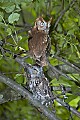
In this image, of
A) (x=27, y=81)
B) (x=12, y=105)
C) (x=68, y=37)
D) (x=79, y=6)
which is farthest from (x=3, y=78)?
(x=12, y=105)

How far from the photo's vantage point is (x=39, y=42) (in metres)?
0.72

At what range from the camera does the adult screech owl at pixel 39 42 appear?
724mm

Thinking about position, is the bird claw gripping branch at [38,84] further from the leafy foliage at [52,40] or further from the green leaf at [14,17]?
the green leaf at [14,17]

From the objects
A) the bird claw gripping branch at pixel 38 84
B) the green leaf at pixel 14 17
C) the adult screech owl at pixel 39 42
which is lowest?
the bird claw gripping branch at pixel 38 84

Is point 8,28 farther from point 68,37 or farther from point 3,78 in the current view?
point 68,37

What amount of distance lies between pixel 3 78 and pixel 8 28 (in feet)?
0.41

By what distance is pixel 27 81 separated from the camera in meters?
0.80

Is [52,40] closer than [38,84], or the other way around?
[38,84]

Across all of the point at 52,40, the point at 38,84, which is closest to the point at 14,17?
the point at 38,84

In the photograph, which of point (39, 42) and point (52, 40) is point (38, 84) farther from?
point (52, 40)

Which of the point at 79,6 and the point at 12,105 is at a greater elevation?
the point at 79,6

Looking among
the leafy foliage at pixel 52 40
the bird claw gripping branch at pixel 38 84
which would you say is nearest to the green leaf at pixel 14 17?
the leafy foliage at pixel 52 40

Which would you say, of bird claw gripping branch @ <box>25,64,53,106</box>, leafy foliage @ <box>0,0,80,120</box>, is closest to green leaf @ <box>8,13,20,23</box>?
leafy foliage @ <box>0,0,80,120</box>

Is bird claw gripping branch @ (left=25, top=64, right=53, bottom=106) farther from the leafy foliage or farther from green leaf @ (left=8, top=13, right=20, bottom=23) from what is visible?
green leaf @ (left=8, top=13, right=20, bottom=23)
